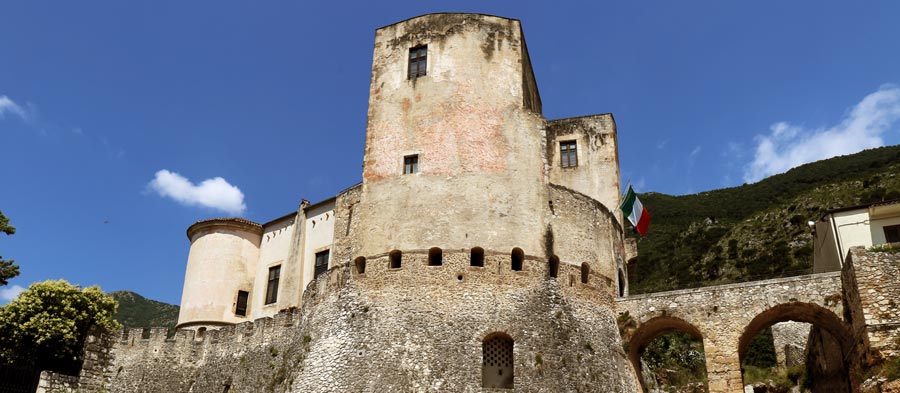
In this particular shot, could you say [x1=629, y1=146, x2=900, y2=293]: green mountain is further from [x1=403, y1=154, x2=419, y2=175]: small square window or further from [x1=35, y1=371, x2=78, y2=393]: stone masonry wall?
[x1=35, y1=371, x2=78, y2=393]: stone masonry wall

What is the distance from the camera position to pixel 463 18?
3036 centimetres

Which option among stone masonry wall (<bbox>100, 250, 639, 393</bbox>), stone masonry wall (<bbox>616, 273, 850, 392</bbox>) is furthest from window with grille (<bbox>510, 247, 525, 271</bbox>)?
stone masonry wall (<bbox>616, 273, 850, 392</bbox>)

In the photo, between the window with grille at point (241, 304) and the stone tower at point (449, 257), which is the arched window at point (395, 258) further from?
the window with grille at point (241, 304)

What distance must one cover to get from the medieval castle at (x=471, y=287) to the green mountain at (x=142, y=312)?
55.1m

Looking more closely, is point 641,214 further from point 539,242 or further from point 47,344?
point 47,344

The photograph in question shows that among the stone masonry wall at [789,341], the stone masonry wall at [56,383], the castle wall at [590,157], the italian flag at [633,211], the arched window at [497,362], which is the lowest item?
the stone masonry wall at [56,383]

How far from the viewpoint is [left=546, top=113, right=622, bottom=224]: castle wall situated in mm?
32906

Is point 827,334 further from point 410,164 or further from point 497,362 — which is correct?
point 410,164

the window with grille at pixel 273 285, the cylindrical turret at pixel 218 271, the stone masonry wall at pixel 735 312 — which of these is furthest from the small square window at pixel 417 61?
the stone masonry wall at pixel 735 312

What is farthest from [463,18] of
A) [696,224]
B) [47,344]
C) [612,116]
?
[696,224]

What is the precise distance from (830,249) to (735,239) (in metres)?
42.0

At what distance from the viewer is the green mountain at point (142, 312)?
8469cm

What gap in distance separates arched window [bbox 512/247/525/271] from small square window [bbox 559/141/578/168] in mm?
8134

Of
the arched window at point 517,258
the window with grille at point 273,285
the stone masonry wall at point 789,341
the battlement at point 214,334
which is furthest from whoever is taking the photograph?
the stone masonry wall at point 789,341
